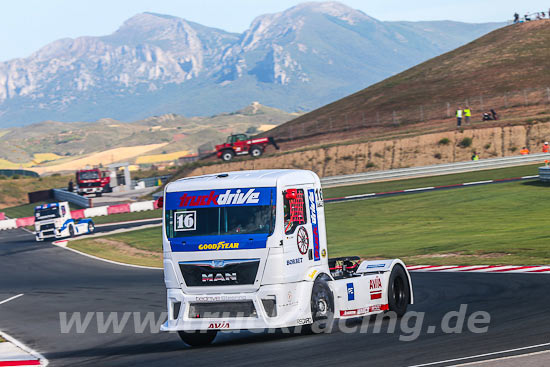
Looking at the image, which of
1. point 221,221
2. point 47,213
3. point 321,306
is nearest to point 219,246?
point 221,221

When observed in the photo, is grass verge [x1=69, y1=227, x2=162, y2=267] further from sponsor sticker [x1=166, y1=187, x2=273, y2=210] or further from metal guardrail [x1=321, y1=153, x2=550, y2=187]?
metal guardrail [x1=321, y1=153, x2=550, y2=187]

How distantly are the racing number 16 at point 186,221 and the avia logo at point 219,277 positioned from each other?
0.78 m

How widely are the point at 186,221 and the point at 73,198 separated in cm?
5944

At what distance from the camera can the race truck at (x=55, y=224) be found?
41156mm

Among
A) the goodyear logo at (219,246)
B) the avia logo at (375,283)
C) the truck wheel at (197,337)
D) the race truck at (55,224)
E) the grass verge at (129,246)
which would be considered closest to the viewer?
the goodyear logo at (219,246)

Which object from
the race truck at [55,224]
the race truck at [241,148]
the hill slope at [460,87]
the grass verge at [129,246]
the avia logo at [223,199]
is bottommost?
the grass verge at [129,246]

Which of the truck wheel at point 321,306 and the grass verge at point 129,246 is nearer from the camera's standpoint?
the truck wheel at point 321,306

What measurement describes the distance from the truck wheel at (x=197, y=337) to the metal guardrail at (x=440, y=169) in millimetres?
41031

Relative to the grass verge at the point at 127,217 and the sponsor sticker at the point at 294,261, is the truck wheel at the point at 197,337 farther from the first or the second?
the grass verge at the point at 127,217

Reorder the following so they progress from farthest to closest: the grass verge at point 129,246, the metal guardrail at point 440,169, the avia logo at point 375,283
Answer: the metal guardrail at point 440,169, the grass verge at point 129,246, the avia logo at point 375,283

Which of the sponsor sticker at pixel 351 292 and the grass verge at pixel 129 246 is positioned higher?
the sponsor sticker at pixel 351 292

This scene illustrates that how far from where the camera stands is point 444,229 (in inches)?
1123

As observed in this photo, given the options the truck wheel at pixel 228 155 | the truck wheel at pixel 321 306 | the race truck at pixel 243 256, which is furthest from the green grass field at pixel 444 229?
the truck wheel at pixel 228 155

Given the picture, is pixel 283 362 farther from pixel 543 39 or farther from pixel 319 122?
pixel 543 39
